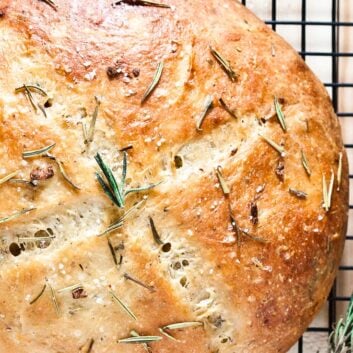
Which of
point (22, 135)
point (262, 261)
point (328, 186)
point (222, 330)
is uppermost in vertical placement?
point (22, 135)

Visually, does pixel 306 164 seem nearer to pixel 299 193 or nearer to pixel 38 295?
pixel 299 193

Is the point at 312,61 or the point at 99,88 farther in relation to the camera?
the point at 312,61

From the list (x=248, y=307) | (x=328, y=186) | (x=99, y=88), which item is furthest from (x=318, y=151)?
(x=99, y=88)

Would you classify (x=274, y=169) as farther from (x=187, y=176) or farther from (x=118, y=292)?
(x=118, y=292)

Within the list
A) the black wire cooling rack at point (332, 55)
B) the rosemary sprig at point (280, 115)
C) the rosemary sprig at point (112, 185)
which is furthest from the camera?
the black wire cooling rack at point (332, 55)

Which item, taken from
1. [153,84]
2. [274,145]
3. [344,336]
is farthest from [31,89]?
[344,336]

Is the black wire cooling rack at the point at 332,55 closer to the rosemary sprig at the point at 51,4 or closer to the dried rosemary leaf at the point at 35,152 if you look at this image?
the rosemary sprig at the point at 51,4

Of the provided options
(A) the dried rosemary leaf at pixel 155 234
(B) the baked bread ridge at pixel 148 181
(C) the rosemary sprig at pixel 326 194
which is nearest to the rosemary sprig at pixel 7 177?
(B) the baked bread ridge at pixel 148 181
